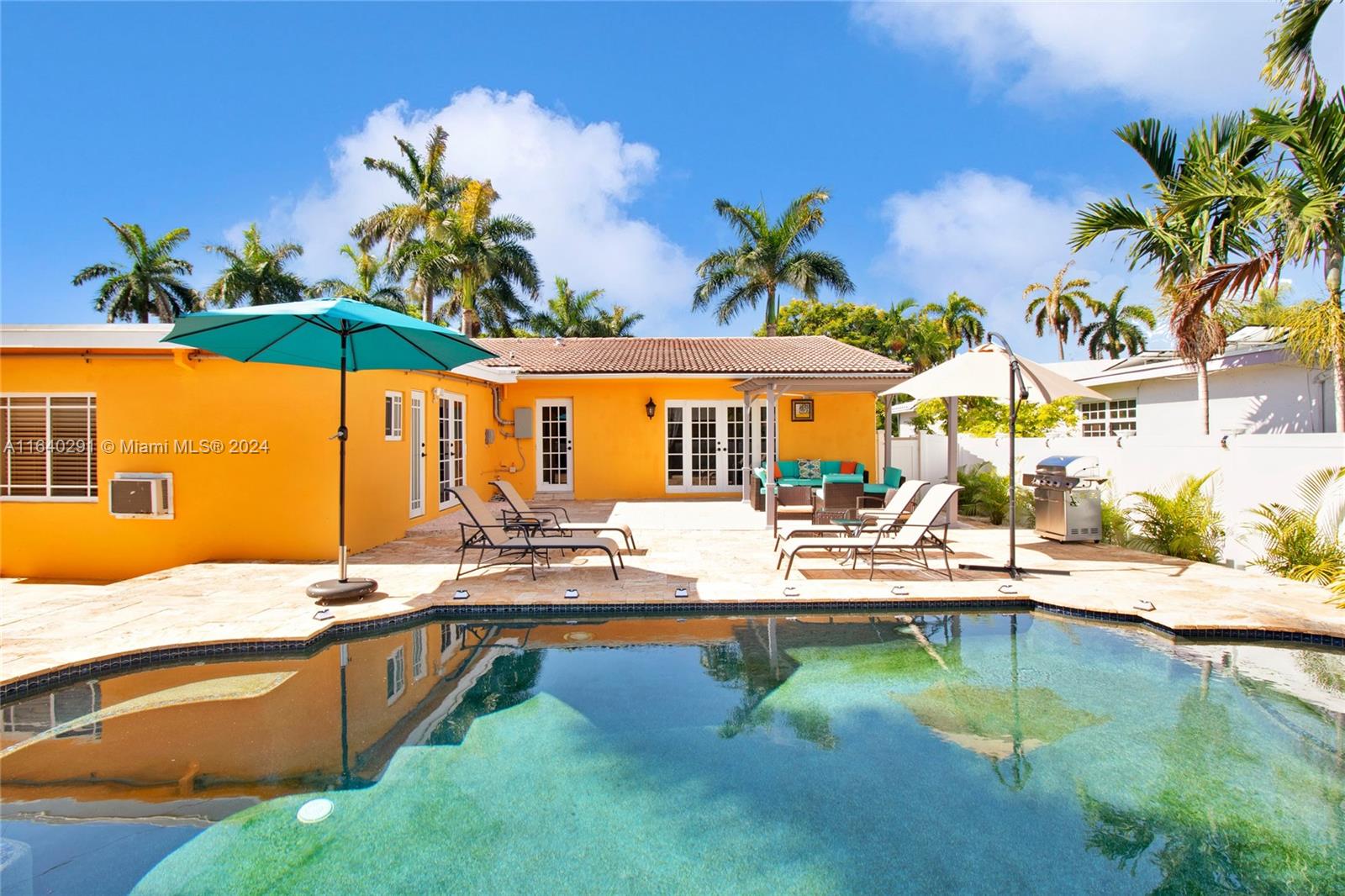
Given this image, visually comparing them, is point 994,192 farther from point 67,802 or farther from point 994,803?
point 67,802

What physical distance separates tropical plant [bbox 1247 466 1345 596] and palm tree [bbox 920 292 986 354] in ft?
95.3

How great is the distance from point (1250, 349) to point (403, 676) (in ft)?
60.9

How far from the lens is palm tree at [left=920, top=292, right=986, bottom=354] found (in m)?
36.3

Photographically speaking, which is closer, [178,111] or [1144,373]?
[178,111]

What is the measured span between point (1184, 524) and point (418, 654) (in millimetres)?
10640

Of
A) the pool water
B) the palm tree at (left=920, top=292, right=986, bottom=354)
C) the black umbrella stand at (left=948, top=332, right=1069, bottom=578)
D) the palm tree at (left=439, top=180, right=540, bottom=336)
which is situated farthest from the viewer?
the palm tree at (left=920, top=292, right=986, bottom=354)

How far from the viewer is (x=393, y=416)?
11148 mm

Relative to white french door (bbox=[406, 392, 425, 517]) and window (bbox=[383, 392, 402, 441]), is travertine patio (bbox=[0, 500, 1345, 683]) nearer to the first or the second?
window (bbox=[383, 392, 402, 441])

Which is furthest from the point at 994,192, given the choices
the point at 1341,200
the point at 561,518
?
the point at 561,518

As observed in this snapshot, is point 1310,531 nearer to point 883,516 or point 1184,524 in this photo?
point 1184,524

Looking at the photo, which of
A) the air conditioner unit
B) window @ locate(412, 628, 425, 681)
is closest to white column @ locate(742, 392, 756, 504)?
window @ locate(412, 628, 425, 681)

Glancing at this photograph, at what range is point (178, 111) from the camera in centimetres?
1645

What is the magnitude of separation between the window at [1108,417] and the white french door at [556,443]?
15089 mm

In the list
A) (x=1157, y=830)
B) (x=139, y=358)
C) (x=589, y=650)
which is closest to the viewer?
(x=1157, y=830)
